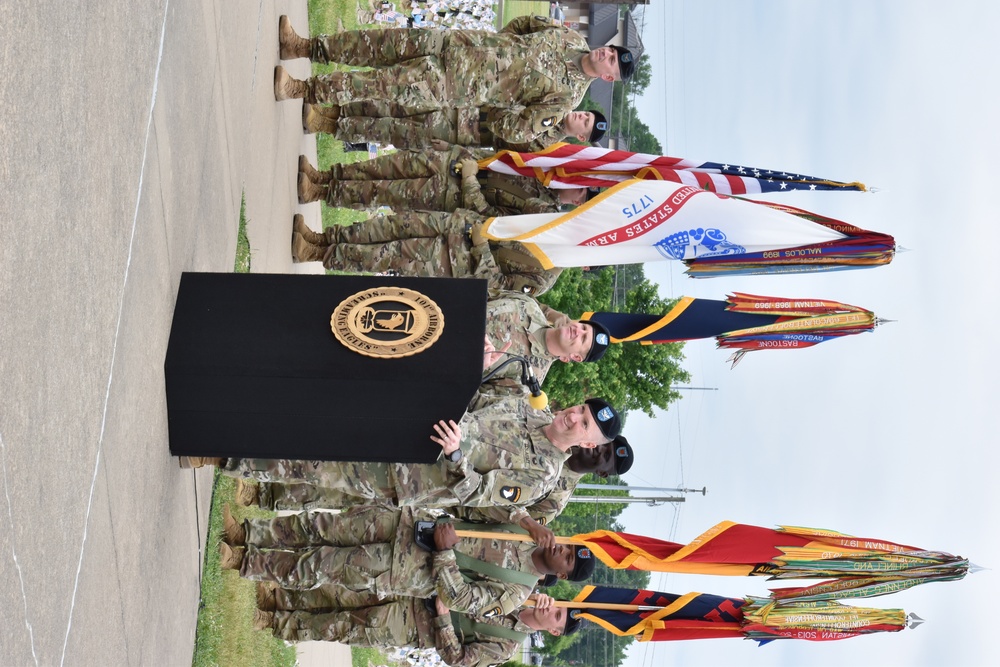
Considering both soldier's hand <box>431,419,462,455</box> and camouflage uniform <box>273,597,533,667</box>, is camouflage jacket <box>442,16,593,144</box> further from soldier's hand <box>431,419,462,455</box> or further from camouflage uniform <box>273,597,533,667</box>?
camouflage uniform <box>273,597,533,667</box>

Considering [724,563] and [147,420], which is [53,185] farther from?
[724,563]

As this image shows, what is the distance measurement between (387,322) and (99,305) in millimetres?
1374

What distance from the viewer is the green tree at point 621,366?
21.2 metres

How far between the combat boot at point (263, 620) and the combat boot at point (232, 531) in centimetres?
80

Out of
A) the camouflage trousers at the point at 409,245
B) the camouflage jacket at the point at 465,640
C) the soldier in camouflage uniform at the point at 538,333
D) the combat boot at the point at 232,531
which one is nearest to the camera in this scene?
the soldier in camouflage uniform at the point at 538,333

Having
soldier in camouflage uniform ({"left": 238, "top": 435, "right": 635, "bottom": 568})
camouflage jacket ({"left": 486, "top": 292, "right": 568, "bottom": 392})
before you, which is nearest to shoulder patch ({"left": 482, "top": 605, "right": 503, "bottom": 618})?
soldier in camouflage uniform ({"left": 238, "top": 435, "right": 635, "bottom": 568})

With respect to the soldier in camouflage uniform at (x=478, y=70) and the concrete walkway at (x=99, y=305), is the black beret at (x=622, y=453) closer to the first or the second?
the concrete walkway at (x=99, y=305)

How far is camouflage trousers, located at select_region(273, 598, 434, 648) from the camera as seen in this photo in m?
6.90

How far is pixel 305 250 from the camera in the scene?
320 inches

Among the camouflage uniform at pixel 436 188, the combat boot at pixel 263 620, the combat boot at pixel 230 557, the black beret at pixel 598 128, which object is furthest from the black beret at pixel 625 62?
the combat boot at pixel 263 620

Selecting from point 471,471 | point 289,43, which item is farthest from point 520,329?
point 289,43

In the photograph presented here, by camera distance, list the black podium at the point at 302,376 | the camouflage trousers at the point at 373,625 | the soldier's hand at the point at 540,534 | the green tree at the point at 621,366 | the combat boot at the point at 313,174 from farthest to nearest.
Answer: the green tree at the point at 621,366, the combat boot at the point at 313,174, the camouflage trousers at the point at 373,625, the soldier's hand at the point at 540,534, the black podium at the point at 302,376

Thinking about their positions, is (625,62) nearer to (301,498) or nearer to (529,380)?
(529,380)

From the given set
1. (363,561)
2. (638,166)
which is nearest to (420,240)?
(638,166)
